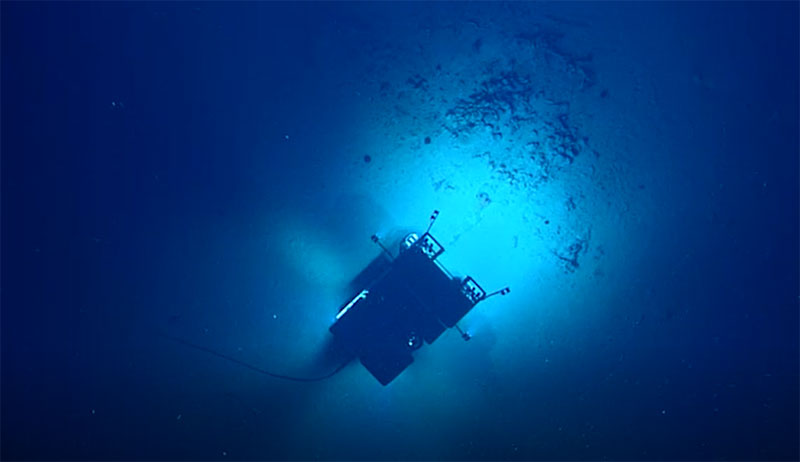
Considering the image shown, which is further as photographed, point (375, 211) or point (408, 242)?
point (375, 211)

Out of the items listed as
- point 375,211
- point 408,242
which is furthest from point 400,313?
point 375,211

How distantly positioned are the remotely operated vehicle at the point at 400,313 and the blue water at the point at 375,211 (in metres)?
0.31

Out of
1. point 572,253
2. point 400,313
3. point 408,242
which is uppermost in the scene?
point 408,242

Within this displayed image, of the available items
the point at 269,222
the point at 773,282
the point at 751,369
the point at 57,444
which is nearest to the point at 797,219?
the point at 773,282

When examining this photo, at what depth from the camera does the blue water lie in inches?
82.1

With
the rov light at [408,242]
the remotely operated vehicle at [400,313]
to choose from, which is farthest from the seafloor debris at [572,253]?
the rov light at [408,242]

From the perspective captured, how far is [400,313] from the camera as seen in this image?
1982 mm

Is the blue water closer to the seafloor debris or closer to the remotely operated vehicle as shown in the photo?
the seafloor debris

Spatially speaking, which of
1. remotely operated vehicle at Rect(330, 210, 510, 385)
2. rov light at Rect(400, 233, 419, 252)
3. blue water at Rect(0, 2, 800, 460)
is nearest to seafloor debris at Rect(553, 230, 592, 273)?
blue water at Rect(0, 2, 800, 460)

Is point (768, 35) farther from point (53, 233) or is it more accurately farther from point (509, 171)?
point (53, 233)

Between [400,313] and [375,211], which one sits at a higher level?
[375,211]

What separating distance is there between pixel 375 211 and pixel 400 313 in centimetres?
56

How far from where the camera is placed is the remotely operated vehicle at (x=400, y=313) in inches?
77.0

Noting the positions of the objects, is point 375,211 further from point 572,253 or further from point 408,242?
point 572,253
